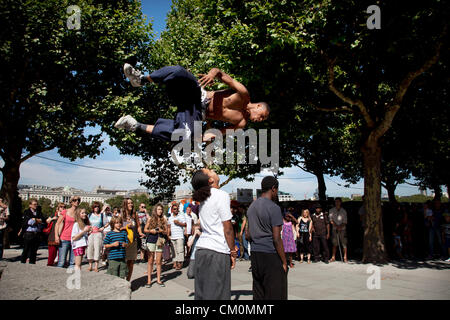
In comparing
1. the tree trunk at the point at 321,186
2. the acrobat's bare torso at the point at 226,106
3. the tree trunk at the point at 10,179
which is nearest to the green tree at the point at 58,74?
the tree trunk at the point at 10,179

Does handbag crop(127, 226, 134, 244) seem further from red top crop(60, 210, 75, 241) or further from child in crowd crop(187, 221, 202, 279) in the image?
red top crop(60, 210, 75, 241)

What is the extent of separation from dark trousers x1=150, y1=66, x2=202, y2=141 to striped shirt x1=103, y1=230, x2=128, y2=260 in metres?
3.53

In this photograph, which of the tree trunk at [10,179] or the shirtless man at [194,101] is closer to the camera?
the shirtless man at [194,101]

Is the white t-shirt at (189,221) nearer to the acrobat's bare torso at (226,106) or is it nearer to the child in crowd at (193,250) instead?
the child in crowd at (193,250)

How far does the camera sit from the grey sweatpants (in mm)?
3338

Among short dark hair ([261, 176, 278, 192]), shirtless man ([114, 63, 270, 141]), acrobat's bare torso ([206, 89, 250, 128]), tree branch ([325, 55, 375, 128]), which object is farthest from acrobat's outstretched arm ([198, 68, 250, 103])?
tree branch ([325, 55, 375, 128])

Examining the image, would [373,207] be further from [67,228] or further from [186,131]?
[67,228]

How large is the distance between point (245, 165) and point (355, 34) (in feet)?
39.7

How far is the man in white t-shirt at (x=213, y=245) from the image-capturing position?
3.36 meters

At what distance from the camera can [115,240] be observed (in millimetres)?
6973

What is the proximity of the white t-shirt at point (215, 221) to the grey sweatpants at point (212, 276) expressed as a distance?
8 cm

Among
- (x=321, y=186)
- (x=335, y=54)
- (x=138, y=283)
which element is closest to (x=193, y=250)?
(x=138, y=283)
